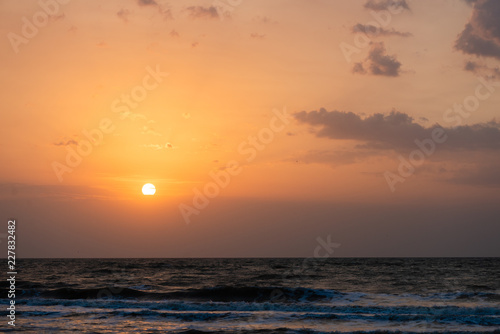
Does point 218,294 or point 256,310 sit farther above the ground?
point 218,294

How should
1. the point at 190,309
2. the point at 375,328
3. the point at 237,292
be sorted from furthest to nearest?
the point at 237,292 → the point at 190,309 → the point at 375,328

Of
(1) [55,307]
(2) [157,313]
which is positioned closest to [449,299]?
(2) [157,313]

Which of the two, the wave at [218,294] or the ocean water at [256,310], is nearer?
the ocean water at [256,310]

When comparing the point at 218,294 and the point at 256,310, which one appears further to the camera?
the point at 218,294

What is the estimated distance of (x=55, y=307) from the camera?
111 feet

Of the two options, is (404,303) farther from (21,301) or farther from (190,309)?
(21,301)

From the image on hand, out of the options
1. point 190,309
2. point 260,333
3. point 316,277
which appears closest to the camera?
point 260,333

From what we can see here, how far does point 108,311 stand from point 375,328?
650 inches

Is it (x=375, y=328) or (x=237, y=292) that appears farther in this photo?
(x=237, y=292)

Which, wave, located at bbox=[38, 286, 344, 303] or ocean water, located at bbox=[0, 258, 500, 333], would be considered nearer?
ocean water, located at bbox=[0, 258, 500, 333]

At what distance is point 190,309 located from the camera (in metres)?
32.9

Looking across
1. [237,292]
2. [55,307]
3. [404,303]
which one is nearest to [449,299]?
[404,303]

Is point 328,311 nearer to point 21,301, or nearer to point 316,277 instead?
point 21,301

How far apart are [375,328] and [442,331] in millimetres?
3286
